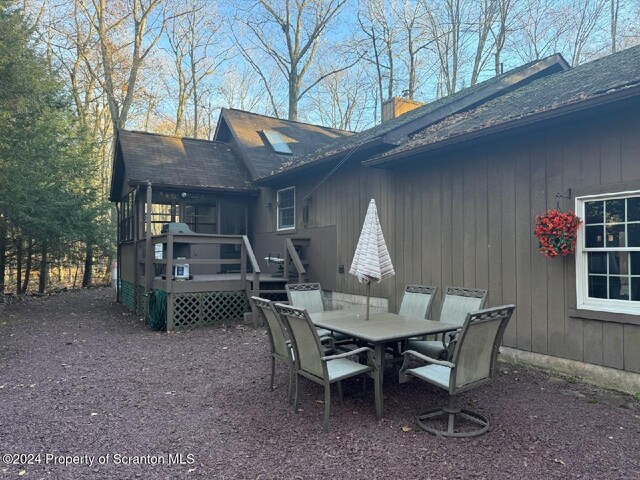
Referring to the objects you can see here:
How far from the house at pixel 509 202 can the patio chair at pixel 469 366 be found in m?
1.78

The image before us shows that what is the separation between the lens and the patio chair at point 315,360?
329 centimetres

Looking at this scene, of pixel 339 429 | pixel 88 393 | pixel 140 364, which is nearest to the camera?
pixel 339 429

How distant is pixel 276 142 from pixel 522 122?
844 centimetres

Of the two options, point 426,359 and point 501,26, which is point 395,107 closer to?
point 501,26

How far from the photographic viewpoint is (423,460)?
9.30 ft

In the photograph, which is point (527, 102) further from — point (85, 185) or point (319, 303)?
point (85, 185)

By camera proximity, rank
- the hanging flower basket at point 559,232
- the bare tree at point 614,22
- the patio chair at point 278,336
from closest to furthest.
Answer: the patio chair at point 278,336, the hanging flower basket at point 559,232, the bare tree at point 614,22

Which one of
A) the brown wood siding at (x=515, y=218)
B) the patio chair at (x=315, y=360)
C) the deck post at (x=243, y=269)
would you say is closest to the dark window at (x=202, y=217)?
the deck post at (x=243, y=269)

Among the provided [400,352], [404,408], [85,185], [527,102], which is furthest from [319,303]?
[85,185]

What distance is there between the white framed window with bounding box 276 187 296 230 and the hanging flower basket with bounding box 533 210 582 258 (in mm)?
5931

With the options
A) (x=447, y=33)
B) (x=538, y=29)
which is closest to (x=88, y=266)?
(x=447, y=33)

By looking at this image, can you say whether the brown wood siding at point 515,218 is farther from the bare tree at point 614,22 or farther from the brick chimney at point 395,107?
the bare tree at point 614,22

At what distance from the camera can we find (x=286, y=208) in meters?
10.0

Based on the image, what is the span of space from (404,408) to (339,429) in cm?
73
